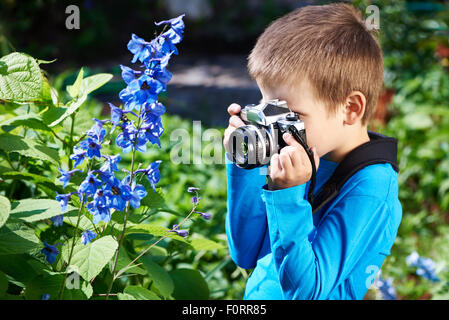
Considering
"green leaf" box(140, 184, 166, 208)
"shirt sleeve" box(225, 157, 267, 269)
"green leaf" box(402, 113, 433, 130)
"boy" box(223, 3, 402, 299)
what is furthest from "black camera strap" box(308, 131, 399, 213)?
"green leaf" box(402, 113, 433, 130)

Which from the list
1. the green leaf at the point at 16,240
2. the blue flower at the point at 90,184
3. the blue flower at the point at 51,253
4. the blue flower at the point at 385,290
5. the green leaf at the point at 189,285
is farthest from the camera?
the blue flower at the point at 385,290

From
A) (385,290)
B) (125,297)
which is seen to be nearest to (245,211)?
Answer: (125,297)

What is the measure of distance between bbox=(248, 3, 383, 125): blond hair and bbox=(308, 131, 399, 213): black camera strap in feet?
0.31

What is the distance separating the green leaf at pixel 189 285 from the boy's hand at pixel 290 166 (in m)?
0.52

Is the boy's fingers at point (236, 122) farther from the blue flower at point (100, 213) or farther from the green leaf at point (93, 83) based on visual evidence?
the blue flower at point (100, 213)

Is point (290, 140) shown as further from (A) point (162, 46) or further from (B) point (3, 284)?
(B) point (3, 284)

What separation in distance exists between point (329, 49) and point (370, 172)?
13.2 inches

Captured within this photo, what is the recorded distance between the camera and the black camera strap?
142 centimetres

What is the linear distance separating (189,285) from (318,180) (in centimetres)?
49

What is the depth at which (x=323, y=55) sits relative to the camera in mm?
1419

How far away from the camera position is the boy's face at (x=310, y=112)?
4.50ft

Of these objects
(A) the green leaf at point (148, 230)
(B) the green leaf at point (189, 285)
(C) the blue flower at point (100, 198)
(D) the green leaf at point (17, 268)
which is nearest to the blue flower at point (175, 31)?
(C) the blue flower at point (100, 198)

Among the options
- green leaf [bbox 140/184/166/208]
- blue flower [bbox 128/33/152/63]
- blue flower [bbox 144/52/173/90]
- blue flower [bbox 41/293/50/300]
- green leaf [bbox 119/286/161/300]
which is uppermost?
blue flower [bbox 128/33/152/63]

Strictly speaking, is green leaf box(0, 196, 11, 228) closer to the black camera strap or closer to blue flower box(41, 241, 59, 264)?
blue flower box(41, 241, 59, 264)
